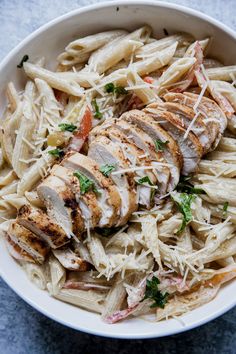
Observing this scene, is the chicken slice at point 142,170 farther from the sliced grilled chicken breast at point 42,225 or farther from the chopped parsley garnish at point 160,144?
the sliced grilled chicken breast at point 42,225

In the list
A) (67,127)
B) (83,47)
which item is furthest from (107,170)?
(83,47)

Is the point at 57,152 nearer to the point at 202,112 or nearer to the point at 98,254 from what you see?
→ the point at 98,254

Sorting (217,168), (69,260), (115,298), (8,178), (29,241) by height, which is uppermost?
(217,168)

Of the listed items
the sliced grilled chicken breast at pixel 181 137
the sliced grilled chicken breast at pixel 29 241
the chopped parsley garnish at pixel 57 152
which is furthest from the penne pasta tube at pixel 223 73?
the sliced grilled chicken breast at pixel 29 241

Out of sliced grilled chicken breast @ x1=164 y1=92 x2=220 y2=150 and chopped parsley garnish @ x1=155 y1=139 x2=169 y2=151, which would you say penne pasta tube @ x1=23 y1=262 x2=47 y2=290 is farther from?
sliced grilled chicken breast @ x1=164 y1=92 x2=220 y2=150

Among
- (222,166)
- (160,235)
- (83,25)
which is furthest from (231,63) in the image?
(160,235)
